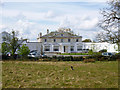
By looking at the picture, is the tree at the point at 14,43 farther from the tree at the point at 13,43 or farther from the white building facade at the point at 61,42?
the white building facade at the point at 61,42

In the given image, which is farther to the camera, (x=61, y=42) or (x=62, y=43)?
(x=61, y=42)

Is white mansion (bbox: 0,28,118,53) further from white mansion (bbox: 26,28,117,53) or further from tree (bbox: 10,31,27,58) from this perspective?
tree (bbox: 10,31,27,58)

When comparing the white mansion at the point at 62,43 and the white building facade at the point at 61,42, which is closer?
the white mansion at the point at 62,43

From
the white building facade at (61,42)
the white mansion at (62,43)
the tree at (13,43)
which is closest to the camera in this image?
the tree at (13,43)

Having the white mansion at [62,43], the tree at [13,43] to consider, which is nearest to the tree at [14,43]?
the tree at [13,43]

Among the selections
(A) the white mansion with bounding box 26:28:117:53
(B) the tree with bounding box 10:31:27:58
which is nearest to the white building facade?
(A) the white mansion with bounding box 26:28:117:53

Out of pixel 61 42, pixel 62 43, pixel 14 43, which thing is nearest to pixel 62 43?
pixel 62 43

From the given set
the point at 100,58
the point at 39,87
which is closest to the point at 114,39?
the point at 100,58

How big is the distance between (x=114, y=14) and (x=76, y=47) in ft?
164

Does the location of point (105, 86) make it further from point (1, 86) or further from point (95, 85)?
point (1, 86)

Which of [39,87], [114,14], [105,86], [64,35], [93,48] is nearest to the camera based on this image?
[39,87]

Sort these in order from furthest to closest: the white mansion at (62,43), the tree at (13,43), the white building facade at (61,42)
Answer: the white building facade at (61,42), the white mansion at (62,43), the tree at (13,43)

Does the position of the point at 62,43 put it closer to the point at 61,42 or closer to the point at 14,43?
the point at 61,42

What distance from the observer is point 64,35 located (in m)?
75.4
